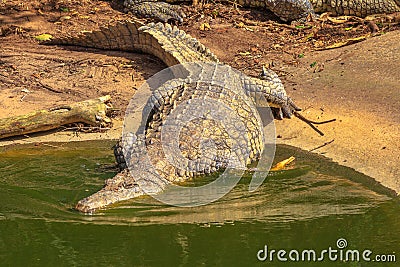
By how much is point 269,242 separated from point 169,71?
4.11m

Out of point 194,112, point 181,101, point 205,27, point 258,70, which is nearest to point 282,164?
point 194,112

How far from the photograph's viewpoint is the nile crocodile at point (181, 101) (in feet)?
17.8

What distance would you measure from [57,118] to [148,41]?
6.65 feet

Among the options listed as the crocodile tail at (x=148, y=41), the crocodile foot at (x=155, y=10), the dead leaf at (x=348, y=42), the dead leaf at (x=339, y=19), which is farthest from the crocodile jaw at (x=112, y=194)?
the dead leaf at (x=339, y=19)

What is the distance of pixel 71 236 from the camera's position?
15.3 feet

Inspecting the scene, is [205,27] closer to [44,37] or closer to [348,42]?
[348,42]

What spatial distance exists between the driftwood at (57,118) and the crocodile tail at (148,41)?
112cm

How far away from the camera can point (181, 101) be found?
21.6 ft

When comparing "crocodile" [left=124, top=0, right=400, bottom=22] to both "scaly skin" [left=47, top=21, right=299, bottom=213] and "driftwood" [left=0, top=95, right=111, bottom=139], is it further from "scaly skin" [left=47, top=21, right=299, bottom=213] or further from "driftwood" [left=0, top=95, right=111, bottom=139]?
"driftwood" [left=0, top=95, right=111, bottom=139]

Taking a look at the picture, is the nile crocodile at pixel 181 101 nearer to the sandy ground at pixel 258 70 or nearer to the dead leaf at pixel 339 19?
the sandy ground at pixel 258 70

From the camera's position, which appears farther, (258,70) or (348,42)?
(348,42)

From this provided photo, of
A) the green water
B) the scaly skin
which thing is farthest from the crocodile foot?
the green water

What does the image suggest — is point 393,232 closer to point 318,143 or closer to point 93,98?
point 318,143

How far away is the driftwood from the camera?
7105mm
